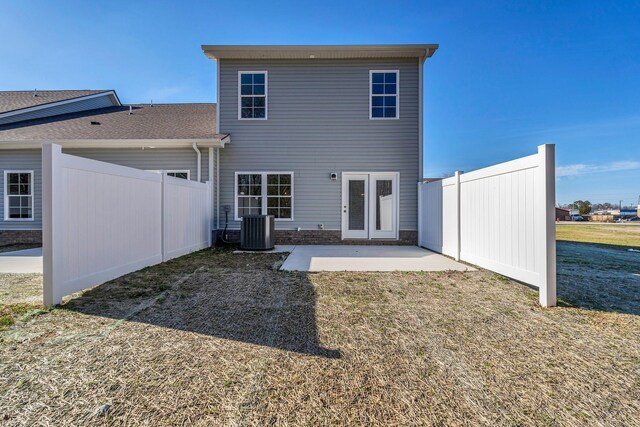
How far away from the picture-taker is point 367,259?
22.2 feet

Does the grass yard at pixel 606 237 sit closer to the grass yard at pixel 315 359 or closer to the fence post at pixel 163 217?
the grass yard at pixel 315 359

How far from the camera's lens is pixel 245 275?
5.13 metres

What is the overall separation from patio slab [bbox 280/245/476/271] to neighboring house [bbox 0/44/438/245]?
42.6 inches

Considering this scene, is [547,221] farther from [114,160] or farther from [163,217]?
[114,160]

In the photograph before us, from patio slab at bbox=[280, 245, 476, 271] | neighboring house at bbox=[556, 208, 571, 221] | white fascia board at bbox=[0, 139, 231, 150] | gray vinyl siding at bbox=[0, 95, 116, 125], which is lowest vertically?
patio slab at bbox=[280, 245, 476, 271]

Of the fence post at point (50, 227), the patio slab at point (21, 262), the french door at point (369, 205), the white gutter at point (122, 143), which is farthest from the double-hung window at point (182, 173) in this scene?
the fence post at point (50, 227)

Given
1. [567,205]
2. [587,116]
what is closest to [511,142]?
[587,116]

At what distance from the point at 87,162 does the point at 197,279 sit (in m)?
2.29

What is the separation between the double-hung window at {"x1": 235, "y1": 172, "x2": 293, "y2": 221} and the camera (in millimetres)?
9414

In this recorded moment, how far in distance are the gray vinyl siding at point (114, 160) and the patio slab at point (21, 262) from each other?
8.53 feet

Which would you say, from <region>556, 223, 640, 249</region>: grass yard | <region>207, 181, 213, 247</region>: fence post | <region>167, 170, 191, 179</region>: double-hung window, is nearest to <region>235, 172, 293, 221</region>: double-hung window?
<region>207, 181, 213, 247</region>: fence post

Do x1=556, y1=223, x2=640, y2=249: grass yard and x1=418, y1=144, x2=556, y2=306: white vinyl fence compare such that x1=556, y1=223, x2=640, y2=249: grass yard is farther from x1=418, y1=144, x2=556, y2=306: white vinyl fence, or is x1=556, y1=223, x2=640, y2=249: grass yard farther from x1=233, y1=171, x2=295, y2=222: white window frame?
x1=233, y1=171, x2=295, y2=222: white window frame

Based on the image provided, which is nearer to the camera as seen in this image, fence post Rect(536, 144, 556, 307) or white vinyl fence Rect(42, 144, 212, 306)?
white vinyl fence Rect(42, 144, 212, 306)

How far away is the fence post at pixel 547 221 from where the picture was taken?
3664 millimetres
